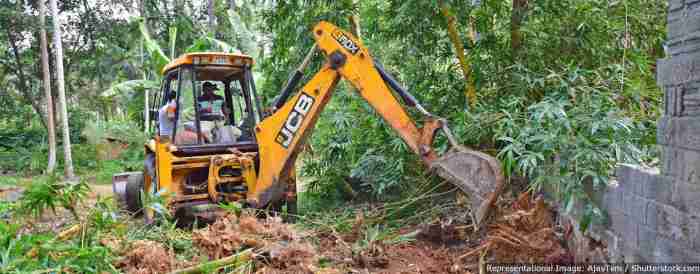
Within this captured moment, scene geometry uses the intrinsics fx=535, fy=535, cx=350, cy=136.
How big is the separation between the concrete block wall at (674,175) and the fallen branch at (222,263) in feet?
8.53

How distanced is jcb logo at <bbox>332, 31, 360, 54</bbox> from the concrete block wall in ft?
8.71

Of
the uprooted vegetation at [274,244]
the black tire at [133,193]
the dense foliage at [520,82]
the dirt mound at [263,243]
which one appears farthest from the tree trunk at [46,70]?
the dirt mound at [263,243]

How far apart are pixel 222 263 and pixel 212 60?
2555 millimetres

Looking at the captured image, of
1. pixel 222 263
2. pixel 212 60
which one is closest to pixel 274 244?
pixel 222 263

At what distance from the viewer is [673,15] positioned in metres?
2.58

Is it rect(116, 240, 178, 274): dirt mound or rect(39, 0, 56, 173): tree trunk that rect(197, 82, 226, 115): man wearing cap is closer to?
rect(116, 240, 178, 274): dirt mound

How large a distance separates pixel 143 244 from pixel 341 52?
2.38 meters

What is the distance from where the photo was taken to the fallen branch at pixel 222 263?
380cm

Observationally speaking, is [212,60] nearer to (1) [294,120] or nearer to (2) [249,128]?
(2) [249,128]

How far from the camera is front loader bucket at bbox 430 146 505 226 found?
158 inches

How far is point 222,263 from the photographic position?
3.93 m

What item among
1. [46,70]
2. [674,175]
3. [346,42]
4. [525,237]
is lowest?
[525,237]

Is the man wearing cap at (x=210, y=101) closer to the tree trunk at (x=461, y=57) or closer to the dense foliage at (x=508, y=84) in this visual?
the dense foliage at (x=508, y=84)

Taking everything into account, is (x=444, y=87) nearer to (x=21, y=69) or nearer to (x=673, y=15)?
(x=673, y=15)
